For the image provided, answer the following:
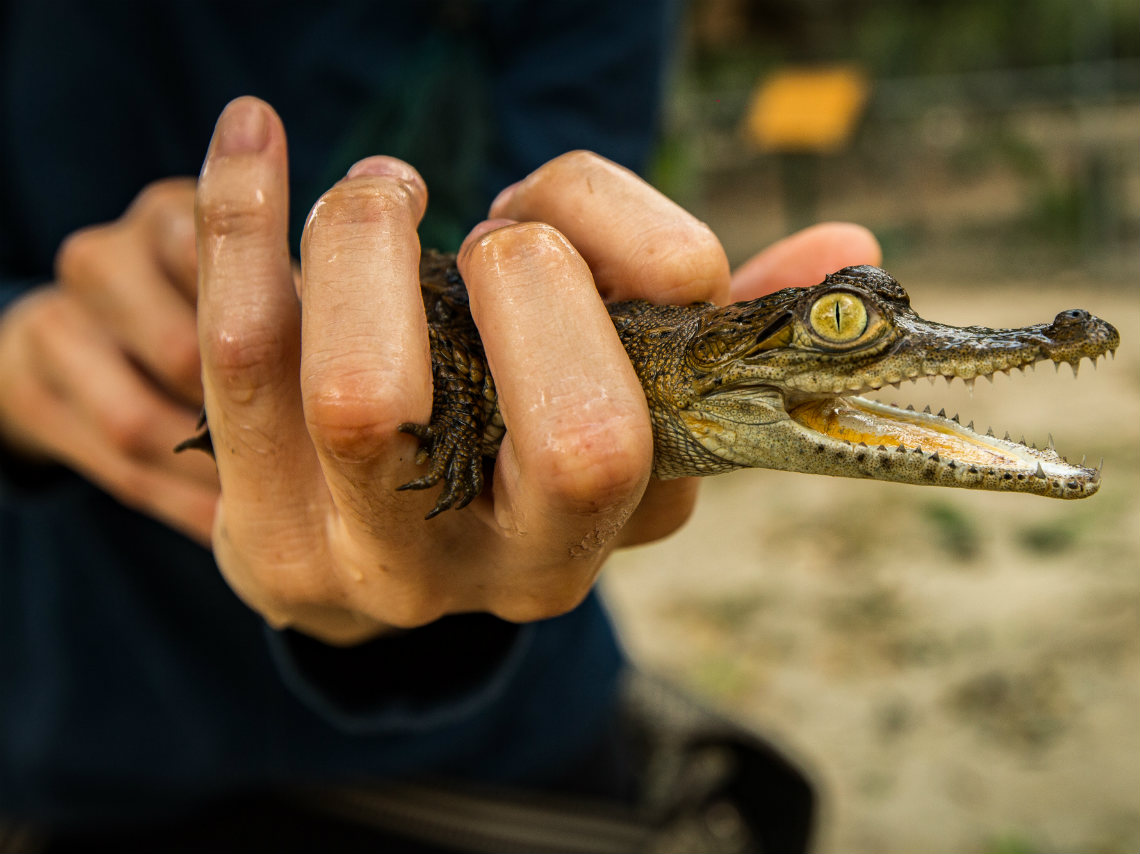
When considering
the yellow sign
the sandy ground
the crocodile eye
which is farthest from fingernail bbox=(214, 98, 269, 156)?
the yellow sign

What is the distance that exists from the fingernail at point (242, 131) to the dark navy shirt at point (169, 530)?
0.76m

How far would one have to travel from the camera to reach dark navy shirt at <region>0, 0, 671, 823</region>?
→ 2.37 meters

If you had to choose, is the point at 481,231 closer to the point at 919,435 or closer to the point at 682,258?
the point at 682,258

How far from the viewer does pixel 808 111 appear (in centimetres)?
1110

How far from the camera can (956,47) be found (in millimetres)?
12297

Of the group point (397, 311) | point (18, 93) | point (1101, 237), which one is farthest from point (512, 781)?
point (1101, 237)

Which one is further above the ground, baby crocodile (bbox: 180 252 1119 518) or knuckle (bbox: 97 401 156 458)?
baby crocodile (bbox: 180 252 1119 518)

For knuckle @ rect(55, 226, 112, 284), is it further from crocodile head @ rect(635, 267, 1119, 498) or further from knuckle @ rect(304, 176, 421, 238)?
crocodile head @ rect(635, 267, 1119, 498)

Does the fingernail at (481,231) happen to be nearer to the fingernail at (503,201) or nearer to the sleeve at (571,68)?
the fingernail at (503,201)

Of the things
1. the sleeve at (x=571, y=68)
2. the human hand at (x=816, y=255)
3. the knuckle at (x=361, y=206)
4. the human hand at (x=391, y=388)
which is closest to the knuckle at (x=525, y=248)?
the human hand at (x=391, y=388)

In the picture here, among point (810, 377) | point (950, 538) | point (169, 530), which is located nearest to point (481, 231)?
point (810, 377)

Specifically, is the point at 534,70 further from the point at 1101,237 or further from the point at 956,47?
the point at 956,47

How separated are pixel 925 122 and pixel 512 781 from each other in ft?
31.1

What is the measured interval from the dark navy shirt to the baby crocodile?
2.54ft
